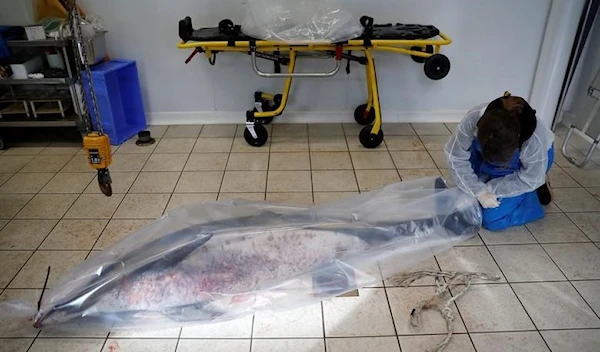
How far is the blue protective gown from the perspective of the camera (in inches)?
80.7

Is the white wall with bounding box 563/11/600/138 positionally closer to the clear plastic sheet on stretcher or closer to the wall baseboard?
the wall baseboard

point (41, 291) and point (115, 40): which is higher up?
point (115, 40)

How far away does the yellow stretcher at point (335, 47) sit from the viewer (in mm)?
2516

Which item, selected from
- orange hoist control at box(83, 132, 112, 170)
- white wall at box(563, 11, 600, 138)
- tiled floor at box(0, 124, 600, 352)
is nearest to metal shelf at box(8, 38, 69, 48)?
tiled floor at box(0, 124, 600, 352)

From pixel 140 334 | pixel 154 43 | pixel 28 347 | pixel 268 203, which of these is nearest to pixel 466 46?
pixel 268 203

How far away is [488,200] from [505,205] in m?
0.12

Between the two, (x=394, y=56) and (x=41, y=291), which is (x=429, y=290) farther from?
(x=394, y=56)

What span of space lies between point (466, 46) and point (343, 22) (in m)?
1.10

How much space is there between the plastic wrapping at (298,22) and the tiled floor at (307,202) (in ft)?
2.49

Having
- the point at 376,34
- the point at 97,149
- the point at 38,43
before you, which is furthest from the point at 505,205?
the point at 38,43

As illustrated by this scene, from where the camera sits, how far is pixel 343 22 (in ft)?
8.25

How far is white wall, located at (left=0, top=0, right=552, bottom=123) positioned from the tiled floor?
0.19 m

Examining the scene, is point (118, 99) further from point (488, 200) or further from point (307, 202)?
point (488, 200)

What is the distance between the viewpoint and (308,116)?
3.32 meters
